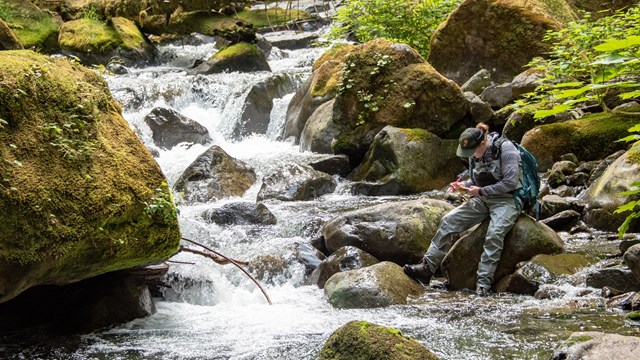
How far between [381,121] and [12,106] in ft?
29.6

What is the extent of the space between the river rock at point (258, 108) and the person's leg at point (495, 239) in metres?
11.3

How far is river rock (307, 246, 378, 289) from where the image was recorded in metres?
7.89

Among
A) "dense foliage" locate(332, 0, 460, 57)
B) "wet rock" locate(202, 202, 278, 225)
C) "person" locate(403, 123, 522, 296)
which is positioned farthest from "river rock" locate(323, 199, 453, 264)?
"dense foliage" locate(332, 0, 460, 57)

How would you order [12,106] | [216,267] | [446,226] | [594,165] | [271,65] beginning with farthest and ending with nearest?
[271,65] < [594,165] < [216,267] < [446,226] < [12,106]

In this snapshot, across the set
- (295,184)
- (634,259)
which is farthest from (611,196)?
(295,184)

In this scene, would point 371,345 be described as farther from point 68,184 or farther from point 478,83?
point 478,83

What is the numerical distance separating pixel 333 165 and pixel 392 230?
4.65m

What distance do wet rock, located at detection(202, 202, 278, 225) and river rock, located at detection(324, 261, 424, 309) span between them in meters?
3.10

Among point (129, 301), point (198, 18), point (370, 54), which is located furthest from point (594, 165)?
point (198, 18)

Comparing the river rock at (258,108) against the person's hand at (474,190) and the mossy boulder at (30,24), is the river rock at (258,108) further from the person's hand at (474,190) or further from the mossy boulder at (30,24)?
the person's hand at (474,190)

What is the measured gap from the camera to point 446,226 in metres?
→ 7.58

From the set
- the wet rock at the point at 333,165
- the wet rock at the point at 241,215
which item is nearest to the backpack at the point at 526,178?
the wet rock at the point at 241,215

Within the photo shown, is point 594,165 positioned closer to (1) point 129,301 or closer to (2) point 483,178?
(2) point 483,178

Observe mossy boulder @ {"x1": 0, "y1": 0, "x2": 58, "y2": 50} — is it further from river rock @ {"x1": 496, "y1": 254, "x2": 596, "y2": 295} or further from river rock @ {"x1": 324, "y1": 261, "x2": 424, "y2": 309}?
river rock @ {"x1": 496, "y1": 254, "x2": 596, "y2": 295}
